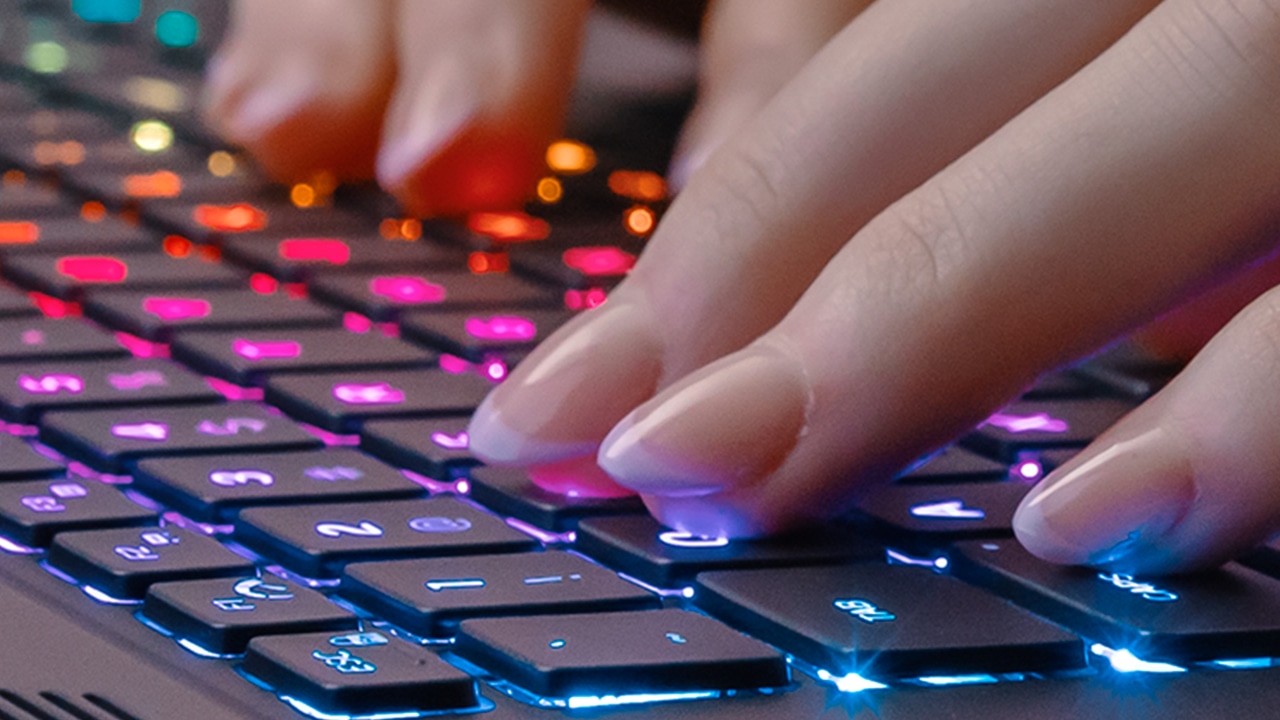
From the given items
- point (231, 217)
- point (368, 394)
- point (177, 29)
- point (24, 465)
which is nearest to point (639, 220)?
point (231, 217)

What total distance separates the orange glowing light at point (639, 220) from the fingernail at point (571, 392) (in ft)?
1.00

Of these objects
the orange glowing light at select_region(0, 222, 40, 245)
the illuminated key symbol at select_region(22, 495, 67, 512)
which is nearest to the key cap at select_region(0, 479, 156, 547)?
the illuminated key symbol at select_region(22, 495, 67, 512)

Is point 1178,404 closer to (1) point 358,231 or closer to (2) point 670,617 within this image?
(2) point 670,617

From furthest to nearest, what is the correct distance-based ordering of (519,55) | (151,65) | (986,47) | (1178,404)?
(151,65) < (519,55) < (986,47) < (1178,404)

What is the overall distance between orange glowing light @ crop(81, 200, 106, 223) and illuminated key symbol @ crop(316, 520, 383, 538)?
1.31ft

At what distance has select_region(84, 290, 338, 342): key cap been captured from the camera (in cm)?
70

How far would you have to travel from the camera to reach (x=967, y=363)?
531 millimetres

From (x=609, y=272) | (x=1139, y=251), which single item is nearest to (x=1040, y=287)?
(x=1139, y=251)

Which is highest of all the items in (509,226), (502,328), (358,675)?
(509,226)

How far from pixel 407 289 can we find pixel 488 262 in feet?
0.23

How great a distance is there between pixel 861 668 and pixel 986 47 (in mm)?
291

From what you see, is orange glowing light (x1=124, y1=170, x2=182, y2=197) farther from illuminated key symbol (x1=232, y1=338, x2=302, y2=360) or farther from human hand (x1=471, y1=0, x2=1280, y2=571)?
human hand (x1=471, y1=0, x2=1280, y2=571)

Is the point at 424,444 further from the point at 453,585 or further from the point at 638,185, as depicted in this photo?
the point at 638,185

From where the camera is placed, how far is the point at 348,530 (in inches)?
19.3
